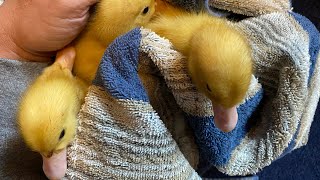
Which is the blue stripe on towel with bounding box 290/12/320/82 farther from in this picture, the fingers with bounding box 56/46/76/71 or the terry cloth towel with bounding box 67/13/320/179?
the fingers with bounding box 56/46/76/71

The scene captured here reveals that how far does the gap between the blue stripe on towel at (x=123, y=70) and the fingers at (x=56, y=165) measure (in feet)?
0.36

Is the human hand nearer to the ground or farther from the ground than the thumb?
nearer to the ground

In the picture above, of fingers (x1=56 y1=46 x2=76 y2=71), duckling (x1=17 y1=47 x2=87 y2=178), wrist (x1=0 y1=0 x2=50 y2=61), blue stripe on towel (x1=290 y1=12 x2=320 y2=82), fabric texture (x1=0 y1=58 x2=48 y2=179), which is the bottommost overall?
fabric texture (x1=0 y1=58 x2=48 y2=179)

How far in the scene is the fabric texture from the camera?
720mm

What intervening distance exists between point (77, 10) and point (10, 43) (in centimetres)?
18

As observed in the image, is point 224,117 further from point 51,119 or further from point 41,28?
point 41,28

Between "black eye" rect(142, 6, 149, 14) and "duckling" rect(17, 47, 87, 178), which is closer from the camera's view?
"duckling" rect(17, 47, 87, 178)

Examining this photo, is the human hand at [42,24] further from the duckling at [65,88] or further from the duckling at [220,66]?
the duckling at [220,66]

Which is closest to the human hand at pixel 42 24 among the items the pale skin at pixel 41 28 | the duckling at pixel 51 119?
the pale skin at pixel 41 28

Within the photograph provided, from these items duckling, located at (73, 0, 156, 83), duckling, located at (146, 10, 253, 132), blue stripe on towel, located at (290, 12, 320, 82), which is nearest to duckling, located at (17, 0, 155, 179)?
duckling, located at (73, 0, 156, 83)

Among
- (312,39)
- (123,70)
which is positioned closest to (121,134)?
(123,70)

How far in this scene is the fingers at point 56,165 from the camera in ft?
1.99

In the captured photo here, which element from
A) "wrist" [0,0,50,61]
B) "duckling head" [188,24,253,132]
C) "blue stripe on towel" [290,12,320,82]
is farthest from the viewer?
"wrist" [0,0,50,61]

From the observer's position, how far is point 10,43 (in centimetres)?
82
